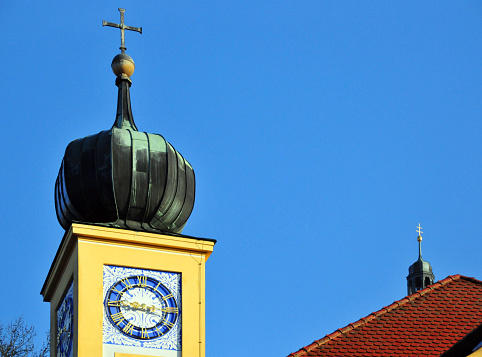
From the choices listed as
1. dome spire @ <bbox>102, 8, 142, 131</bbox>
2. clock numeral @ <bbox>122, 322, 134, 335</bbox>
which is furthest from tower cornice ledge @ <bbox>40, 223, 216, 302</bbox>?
dome spire @ <bbox>102, 8, 142, 131</bbox>

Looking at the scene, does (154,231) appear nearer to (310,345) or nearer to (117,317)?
(117,317)

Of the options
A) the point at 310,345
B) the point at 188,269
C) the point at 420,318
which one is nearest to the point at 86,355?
the point at 188,269

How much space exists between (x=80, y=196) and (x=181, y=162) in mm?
1765

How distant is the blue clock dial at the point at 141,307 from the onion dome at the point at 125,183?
99 cm

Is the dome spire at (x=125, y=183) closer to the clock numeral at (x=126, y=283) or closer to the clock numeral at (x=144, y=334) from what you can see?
the clock numeral at (x=126, y=283)

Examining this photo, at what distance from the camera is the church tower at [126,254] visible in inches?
734

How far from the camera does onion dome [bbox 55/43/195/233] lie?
65.2ft

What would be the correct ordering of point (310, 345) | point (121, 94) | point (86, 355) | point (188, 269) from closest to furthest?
1. point (310, 345)
2. point (86, 355)
3. point (188, 269)
4. point (121, 94)

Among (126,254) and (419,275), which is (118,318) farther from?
(419,275)

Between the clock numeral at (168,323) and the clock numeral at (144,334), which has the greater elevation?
the clock numeral at (168,323)

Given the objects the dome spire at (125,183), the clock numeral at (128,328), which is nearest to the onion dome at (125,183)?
the dome spire at (125,183)

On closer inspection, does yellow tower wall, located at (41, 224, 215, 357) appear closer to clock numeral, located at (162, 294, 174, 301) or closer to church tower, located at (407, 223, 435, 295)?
clock numeral, located at (162, 294, 174, 301)

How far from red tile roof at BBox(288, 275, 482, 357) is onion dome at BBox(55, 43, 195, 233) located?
14.9 feet

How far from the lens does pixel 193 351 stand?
18875mm
